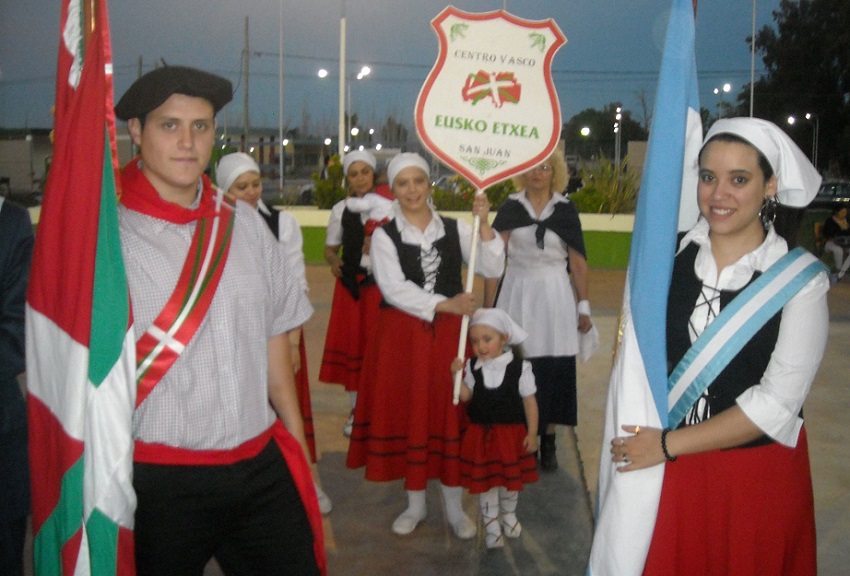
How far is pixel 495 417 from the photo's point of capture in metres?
4.02

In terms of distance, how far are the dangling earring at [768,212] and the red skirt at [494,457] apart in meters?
1.93

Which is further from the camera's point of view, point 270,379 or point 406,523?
point 406,523

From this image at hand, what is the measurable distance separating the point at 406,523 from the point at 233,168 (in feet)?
6.67

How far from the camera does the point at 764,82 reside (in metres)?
38.6

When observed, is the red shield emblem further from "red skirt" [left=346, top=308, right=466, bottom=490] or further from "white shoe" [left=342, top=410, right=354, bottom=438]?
"white shoe" [left=342, top=410, right=354, bottom=438]

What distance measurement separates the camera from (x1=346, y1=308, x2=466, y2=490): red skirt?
163 inches

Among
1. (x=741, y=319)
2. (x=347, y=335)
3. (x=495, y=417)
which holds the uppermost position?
(x=741, y=319)

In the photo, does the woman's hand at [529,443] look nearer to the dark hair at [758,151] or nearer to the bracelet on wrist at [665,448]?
the bracelet on wrist at [665,448]

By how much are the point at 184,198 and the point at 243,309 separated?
31 cm

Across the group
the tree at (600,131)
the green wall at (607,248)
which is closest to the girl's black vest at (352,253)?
the green wall at (607,248)

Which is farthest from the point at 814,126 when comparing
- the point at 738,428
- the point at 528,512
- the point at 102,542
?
the point at 102,542

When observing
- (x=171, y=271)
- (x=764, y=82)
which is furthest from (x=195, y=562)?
(x=764, y=82)

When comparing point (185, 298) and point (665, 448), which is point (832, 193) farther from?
point (185, 298)

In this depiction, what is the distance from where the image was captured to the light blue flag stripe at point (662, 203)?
7.36 ft
